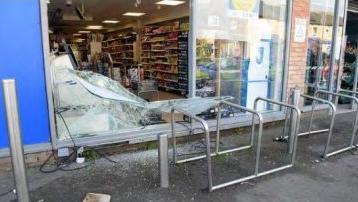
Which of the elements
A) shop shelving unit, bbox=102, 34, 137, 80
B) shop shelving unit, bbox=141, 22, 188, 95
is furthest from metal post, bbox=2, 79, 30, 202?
shop shelving unit, bbox=102, 34, 137, 80

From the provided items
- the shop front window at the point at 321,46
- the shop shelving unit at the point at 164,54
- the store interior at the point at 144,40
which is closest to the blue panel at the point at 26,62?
the store interior at the point at 144,40

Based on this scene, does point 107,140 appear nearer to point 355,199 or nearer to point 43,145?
point 43,145

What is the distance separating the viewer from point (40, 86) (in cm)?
367

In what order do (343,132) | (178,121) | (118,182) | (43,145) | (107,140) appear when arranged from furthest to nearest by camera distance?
1. (343,132)
2. (178,121)
3. (107,140)
4. (43,145)
5. (118,182)

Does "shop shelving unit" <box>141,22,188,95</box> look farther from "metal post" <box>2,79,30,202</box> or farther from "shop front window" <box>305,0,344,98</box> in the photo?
"metal post" <box>2,79,30,202</box>

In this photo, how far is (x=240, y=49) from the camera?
545cm

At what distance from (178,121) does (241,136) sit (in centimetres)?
115

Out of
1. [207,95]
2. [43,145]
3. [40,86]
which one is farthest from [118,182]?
[207,95]

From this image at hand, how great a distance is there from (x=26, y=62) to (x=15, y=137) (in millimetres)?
1682

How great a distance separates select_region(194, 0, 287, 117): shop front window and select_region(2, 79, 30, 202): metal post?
315 cm

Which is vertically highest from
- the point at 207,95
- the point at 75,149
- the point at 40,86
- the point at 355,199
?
the point at 40,86

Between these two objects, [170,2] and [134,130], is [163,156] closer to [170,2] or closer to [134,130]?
[134,130]

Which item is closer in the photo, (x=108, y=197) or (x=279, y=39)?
(x=108, y=197)

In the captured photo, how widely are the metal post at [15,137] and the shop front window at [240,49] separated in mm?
3155
